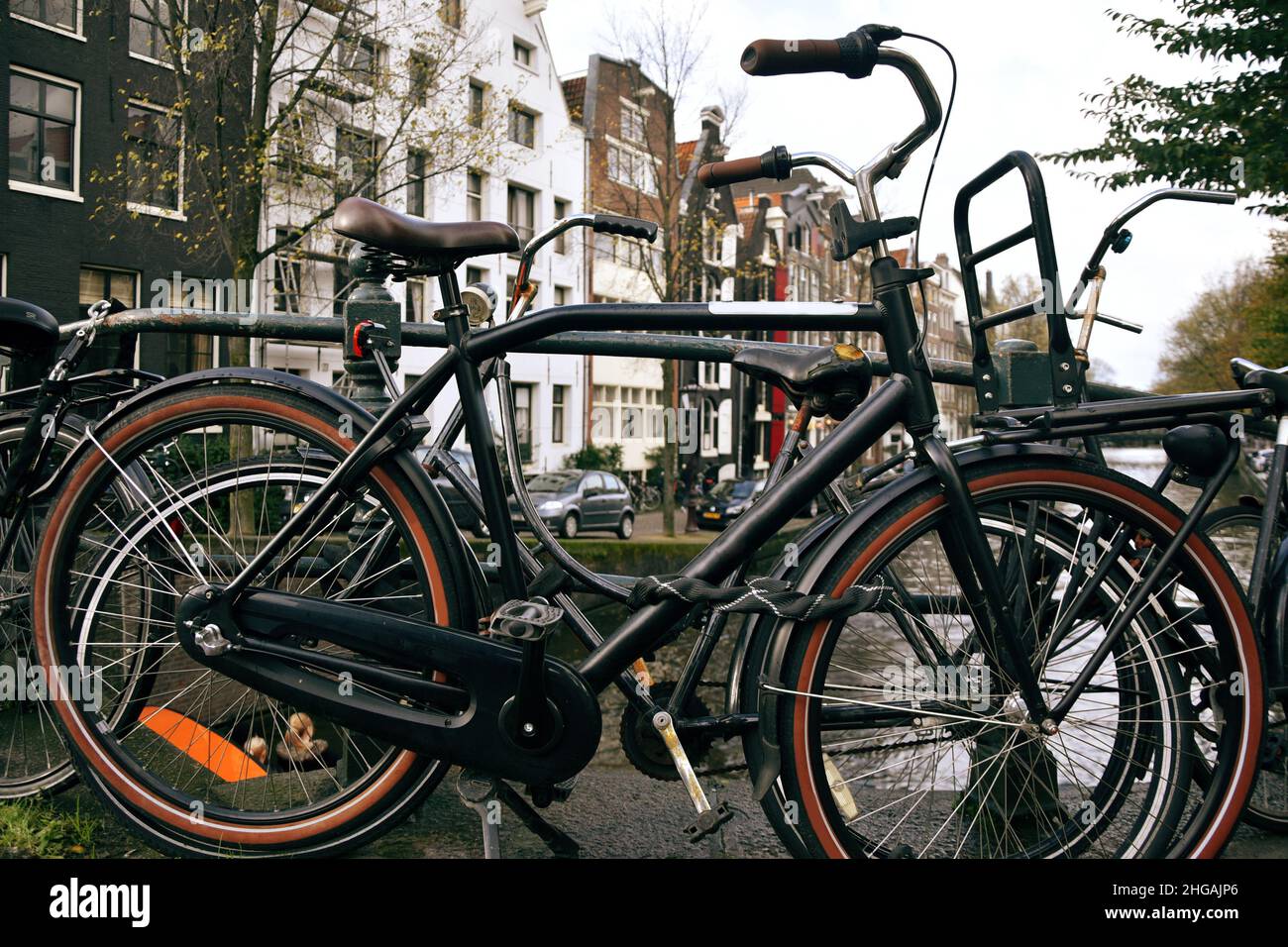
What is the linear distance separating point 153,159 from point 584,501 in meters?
9.44

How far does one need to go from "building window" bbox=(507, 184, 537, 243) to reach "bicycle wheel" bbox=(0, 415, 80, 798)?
25230mm

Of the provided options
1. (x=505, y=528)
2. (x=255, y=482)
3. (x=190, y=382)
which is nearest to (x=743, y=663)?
(x=505, y=528)

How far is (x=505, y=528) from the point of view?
6.13ft

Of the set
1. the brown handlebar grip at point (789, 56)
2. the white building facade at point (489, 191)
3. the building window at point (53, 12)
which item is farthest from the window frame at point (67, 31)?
the brown handlebar grip at point (789, 56)

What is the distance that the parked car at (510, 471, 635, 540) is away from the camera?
1780cm

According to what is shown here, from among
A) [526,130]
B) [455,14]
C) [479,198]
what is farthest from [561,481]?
[526,130]

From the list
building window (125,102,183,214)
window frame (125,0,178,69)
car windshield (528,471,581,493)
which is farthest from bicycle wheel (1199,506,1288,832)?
car windshield (528,471,581,493)

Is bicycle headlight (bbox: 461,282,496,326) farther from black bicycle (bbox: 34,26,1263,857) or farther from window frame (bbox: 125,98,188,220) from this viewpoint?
window frame (bbox: 125,98,188,220)

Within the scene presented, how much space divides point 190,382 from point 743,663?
1.26 metres

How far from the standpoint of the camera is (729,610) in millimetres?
1749

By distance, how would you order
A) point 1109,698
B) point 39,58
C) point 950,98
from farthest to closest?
point 39,58
point 1109,698
point 950,98

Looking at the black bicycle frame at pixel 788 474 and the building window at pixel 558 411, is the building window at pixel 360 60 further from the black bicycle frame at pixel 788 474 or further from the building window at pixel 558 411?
the black bicycle frame at pixel 788 474

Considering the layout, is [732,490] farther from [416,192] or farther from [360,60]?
Result: [360,60]

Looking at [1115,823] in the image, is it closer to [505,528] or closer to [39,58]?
[505,528]
